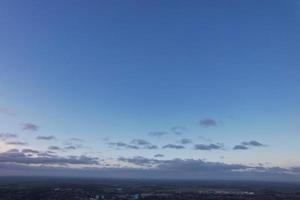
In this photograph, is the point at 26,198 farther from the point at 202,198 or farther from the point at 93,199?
the point at 202,198

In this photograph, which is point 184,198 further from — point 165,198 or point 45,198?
point 45,198

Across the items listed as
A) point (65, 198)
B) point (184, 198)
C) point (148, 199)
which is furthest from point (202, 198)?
point (65, 198)

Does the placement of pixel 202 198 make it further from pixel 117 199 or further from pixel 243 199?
pixel 117 199

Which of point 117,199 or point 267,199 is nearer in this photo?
point 117,199

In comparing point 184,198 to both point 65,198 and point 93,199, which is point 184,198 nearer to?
point 93,199

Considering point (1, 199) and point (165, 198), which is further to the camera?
point (165, 198)

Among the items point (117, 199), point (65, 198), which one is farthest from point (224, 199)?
point (65, 198)

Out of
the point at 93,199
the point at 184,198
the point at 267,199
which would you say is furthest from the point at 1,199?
the point at 267,199

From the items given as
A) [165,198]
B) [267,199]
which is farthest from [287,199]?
[165,198]

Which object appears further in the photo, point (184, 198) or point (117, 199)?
point (184, 198)
